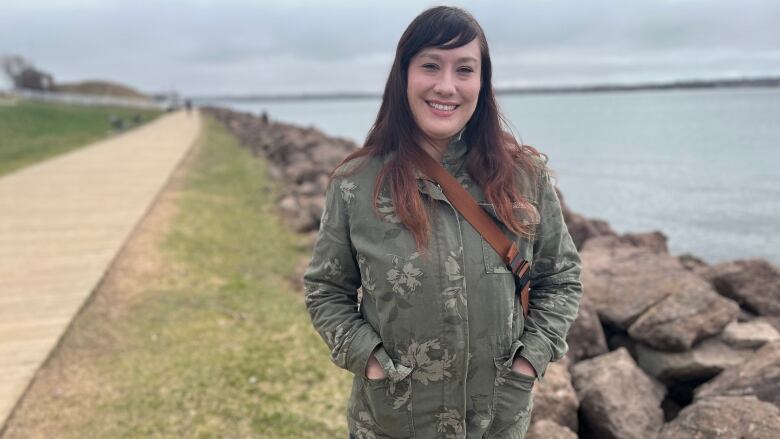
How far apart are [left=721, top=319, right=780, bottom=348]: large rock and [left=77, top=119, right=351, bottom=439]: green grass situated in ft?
8.86

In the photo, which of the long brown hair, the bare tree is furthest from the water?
the bare tree

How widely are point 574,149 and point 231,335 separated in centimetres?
2674

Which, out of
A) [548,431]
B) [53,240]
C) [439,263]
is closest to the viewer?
[439,263]

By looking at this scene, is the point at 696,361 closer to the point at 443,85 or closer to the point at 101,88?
the point at 443,85

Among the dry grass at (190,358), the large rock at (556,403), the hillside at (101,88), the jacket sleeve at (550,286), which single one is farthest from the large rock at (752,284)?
the hillside at (101,88)

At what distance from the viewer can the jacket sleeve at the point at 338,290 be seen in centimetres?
212

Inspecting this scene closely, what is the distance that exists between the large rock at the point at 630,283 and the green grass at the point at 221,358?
2102 millimetres

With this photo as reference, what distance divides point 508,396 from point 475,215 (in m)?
0.63

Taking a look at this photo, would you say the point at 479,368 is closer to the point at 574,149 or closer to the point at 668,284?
the point at 668,284

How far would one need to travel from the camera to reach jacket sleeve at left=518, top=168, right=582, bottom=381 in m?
2.17

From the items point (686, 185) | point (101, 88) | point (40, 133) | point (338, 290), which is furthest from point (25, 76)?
point (338, 290)

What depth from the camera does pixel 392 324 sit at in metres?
Result: 2.07

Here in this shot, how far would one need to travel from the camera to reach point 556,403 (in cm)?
371

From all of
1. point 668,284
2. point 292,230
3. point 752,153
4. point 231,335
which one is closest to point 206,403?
point 231,335
